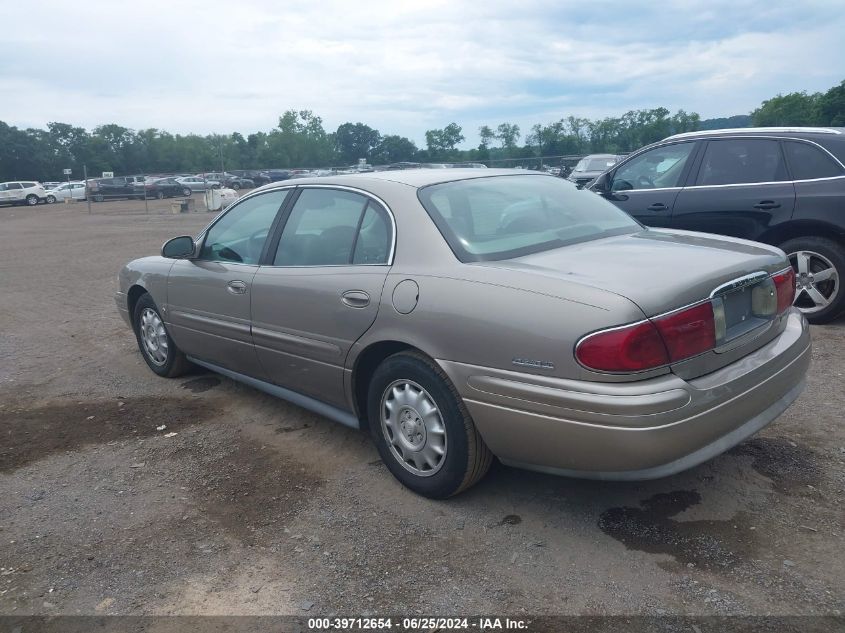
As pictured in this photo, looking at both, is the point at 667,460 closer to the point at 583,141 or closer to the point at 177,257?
the point at 177,257

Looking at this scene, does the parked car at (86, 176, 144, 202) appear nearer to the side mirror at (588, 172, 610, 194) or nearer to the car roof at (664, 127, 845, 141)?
the side mirror at (588, 172, 610, 194)

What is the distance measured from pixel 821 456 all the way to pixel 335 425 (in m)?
2.77

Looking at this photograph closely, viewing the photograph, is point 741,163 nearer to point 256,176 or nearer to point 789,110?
point 256,176

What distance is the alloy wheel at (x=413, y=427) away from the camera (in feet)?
11.0

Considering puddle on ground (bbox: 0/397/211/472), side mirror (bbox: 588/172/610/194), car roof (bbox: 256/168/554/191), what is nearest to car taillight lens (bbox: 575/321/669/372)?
car roof (bbox: 256/168/554/191)

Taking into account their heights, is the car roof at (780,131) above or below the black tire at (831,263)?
above

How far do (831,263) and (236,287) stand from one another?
487 centimetres

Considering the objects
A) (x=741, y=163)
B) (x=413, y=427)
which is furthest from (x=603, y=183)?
(x=413, y=427)

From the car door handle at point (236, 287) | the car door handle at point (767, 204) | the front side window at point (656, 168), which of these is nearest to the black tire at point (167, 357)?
the car door handle at point (236, 287)

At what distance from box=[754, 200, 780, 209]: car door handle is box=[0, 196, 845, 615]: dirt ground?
73.7 inches

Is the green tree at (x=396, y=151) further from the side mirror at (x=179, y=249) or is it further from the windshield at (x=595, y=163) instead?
the side mirror at (x=179, y=249)

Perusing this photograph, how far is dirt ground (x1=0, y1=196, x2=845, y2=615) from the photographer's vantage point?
2771 millimetres

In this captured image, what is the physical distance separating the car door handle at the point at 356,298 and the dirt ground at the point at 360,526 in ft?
3.08

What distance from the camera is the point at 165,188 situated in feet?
149
